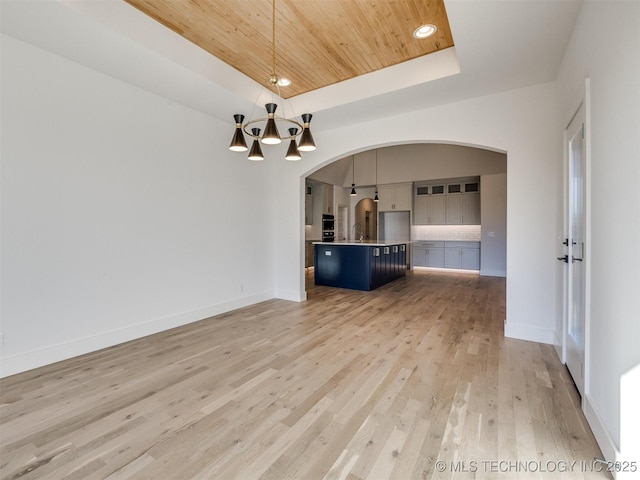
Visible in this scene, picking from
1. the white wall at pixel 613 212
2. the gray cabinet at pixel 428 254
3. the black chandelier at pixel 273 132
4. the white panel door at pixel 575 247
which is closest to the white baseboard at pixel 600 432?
the white wall at pixel 613 212

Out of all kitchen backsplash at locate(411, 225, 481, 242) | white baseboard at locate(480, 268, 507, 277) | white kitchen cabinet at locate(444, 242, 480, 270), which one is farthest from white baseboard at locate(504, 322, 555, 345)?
kitchen backsplash at locate(411, 225, 481, 242)

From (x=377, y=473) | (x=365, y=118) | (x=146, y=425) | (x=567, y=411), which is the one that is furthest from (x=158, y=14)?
(x=567, y=411)

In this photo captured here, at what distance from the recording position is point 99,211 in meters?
3.09

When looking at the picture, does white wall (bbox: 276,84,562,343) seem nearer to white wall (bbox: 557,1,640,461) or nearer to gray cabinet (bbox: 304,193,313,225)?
white wall (bbox: 557,1,640,461)

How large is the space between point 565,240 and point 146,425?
3.56 m

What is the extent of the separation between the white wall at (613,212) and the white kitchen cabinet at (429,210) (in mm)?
7664

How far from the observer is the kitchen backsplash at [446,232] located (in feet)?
30.6

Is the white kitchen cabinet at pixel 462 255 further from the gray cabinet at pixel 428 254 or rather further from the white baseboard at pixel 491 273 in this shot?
the white baseboard at pixel 491 273

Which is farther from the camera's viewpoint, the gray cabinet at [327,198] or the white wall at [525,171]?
the gray cabinet at [327,198]

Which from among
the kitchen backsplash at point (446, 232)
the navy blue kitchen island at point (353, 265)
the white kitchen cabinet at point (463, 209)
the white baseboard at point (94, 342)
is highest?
the white kitchen cabinet at point (463, 209)

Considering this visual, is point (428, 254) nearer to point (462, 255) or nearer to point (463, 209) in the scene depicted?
point (462, 255)

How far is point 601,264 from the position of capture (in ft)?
5.58

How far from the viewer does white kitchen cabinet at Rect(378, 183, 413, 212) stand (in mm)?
9680

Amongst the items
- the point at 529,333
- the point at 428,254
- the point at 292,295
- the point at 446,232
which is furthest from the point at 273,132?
the point at 446,232
